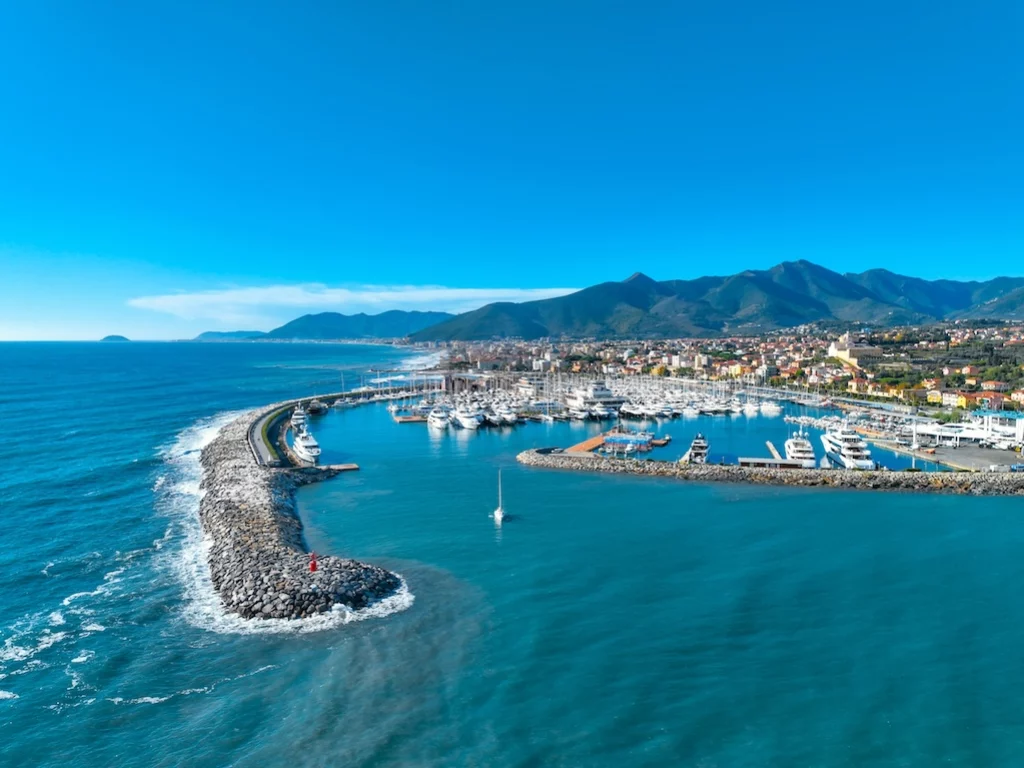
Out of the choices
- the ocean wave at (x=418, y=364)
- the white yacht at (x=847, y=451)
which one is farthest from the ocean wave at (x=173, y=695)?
the ocean wave at (x=418, y=364)

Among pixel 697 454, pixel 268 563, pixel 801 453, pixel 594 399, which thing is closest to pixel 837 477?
pixel 801 453

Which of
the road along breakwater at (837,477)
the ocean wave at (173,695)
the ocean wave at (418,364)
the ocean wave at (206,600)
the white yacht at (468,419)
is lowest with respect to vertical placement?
the road along breakwater at (837,477)

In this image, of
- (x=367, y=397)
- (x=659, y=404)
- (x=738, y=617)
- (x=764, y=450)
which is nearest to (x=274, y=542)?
(x=738, y=617)

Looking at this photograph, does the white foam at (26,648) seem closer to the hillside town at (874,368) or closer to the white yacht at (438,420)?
the white yacht at (438,420)

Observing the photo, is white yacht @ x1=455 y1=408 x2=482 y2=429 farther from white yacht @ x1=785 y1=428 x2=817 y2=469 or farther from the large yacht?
white yacht @ x1=785 y1=428 x2=817 y2=469

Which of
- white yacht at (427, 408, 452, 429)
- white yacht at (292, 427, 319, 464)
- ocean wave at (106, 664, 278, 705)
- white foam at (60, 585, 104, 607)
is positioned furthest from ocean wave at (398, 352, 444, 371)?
ocean wave at (106, 664, 278, 705)

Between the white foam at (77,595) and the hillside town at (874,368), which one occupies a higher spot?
the hillside town at (874,368)
